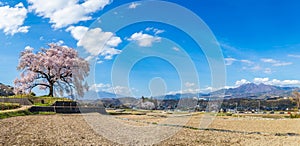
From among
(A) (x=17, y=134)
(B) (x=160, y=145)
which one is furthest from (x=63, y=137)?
(B) (x=160, y=145)

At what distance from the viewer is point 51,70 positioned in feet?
146

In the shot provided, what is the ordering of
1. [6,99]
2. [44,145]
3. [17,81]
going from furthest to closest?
1. [17,81]
2. [6,99]
3. [44,145]

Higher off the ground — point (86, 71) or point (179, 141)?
point (86, 71)

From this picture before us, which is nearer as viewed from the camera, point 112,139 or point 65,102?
point 112,139

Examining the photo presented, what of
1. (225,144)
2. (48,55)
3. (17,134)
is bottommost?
(225,144)

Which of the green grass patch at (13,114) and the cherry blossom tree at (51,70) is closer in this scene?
the green grass patch at (13,114)

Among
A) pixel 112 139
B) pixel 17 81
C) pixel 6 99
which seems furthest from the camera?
pixel 17 81

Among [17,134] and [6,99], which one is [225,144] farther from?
[6,99]

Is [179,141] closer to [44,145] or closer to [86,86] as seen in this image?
[44,145]

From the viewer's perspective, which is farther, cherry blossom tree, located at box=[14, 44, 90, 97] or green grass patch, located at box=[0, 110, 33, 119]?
cherry blossom tree, located at box=[14, 44, 90, 97]

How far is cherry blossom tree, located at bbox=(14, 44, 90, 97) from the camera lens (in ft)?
145

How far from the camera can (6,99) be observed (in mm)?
35125

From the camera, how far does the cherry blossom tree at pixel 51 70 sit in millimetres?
44094

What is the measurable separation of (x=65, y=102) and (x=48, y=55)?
40.6ft
